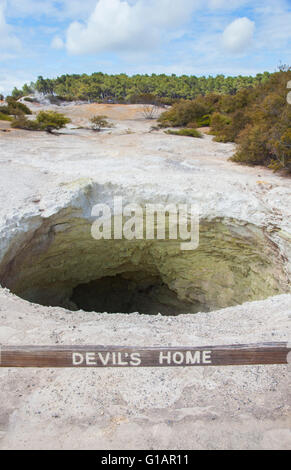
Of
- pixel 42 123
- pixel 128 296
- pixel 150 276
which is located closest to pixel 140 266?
pixel 150 276

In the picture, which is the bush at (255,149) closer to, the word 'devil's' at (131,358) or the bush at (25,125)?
the word 'devil's' at (131,358)

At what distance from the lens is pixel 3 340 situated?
3.48 metres

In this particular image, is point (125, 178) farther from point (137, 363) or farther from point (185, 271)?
point (137, 363)

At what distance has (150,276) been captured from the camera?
1031 cm

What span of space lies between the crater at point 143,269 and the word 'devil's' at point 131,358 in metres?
3.91

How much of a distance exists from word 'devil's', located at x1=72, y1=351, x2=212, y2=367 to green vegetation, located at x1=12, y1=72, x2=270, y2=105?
43.8m

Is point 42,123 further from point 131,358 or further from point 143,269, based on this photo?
point 131,358

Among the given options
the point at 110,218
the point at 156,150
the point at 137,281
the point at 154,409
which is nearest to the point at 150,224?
the point at 110,218

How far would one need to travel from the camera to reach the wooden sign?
259 centimetres

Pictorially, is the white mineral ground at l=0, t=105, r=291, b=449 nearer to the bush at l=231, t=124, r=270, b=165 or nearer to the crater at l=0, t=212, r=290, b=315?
the crater at l=0, t=212, r=290, b=315

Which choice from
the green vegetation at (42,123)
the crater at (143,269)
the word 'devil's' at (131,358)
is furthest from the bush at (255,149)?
the green vegetation at (42,123)

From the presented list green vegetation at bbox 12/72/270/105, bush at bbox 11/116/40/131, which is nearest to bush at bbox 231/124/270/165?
bush at bbox 11/116/40/131

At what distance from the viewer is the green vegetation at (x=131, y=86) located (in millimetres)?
45500

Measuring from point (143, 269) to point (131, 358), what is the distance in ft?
23.9
